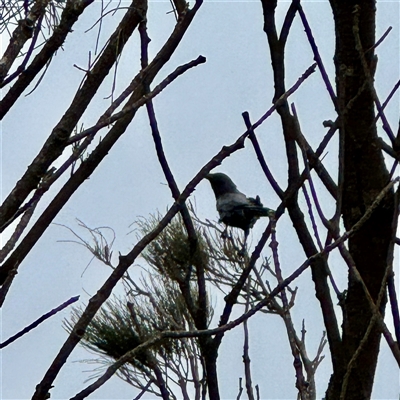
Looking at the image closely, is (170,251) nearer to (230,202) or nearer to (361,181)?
(230,202)

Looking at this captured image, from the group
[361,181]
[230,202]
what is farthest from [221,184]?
[361,181]

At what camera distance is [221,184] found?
4.32 m

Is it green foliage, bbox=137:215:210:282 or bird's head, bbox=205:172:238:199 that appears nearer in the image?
green foliage, bbox=137:215:210:282

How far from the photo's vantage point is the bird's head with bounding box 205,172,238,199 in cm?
426

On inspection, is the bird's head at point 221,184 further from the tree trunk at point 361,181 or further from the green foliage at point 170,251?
the tree trunk at point 361,181

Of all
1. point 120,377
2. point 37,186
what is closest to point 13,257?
point 37,186

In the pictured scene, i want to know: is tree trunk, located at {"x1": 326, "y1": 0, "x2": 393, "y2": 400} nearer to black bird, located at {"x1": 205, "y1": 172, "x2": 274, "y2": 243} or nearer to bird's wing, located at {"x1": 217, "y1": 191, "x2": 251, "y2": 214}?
black bird, located at {"x1": 205, "y1": 172, "x2": 274, "y2": 243}

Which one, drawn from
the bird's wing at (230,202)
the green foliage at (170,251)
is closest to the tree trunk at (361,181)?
the green foliage at (170,251)

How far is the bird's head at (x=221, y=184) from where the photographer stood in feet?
14.0

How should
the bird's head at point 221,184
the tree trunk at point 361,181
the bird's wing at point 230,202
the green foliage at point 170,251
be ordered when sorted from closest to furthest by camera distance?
the tree trunk at point 361,181 < the green foliage at point 170,251 < the bird's wing at point 230,202 < the bird's head at point 221,184

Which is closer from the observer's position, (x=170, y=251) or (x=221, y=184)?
(x=170, y=251)

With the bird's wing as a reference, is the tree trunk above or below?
below

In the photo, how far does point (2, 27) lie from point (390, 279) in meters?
0.67

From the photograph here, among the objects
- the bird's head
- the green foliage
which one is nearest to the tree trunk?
the green foliage
